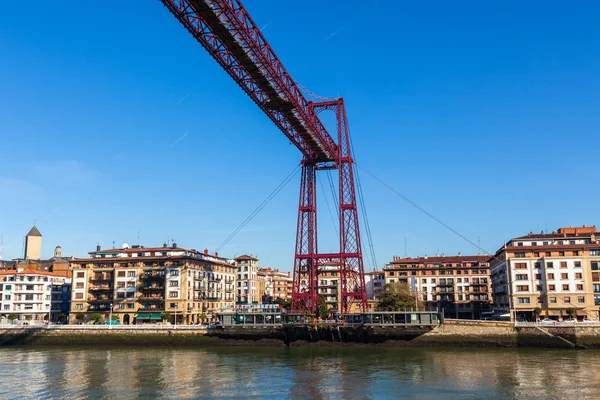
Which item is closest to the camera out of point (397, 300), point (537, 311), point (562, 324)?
point (562, 324)

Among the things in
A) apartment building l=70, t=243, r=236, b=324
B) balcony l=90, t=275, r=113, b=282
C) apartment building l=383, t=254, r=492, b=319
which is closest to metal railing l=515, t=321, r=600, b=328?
apartment building l=383, t=254, r=492, b=319

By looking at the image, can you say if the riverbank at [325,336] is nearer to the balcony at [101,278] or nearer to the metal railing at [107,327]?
the metal railing at [107,327]

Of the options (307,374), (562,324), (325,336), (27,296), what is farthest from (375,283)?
(307,374)

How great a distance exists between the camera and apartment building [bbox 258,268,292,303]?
413 ft

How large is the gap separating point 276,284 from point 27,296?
57.5m

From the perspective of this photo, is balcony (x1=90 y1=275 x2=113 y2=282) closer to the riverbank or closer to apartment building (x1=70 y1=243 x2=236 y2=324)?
apartment building (x1=70 y1=243 x2=236 y2=324)

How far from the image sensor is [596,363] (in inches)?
1615

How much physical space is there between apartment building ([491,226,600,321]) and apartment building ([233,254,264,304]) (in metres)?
51.7

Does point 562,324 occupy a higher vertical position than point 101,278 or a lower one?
lower

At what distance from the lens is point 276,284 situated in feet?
424

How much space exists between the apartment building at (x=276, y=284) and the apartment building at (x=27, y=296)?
159 ft

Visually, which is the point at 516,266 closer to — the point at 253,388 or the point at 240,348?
the point at 240,348

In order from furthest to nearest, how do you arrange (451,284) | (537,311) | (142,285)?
(451,284) → (142,285) → (537,311)

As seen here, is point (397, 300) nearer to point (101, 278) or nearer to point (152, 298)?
point (152, 298)
